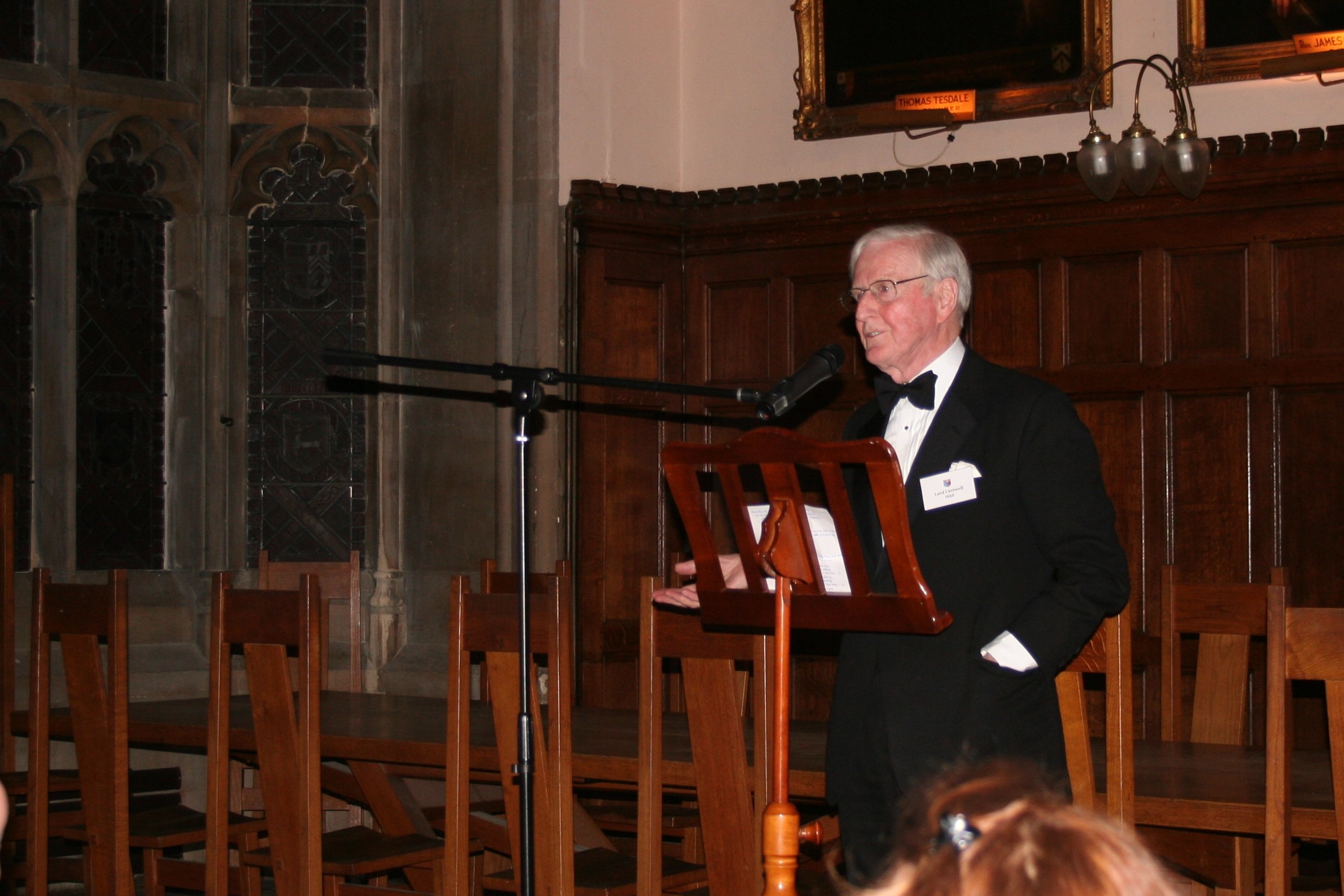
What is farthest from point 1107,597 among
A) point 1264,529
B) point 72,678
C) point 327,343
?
point 327,343

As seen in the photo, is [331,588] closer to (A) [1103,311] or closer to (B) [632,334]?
(B) [632,334]

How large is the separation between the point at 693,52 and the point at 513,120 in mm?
963

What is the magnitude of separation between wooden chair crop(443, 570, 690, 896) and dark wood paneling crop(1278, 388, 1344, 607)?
2.74 metres

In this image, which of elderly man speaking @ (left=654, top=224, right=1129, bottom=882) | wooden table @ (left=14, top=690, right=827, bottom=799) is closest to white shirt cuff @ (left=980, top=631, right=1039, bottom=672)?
elderly man speaking @ (left=654, top=224, right=1129, bottom=882)

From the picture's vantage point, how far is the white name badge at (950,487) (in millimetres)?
2508

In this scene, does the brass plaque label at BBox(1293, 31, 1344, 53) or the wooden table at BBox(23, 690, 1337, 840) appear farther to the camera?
the brass plaque label at BBox(1293, 31, 1344, 53)

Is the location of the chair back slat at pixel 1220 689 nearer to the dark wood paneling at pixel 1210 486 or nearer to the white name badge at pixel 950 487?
the dark wood paneling at pixel 1210 486

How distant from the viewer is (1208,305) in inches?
218

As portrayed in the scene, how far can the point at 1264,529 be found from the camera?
5.40 meters

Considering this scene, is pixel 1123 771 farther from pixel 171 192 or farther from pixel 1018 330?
pixel 171 192

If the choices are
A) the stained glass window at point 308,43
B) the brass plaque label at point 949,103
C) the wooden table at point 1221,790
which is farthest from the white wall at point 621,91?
the wooden table at point 1221,790

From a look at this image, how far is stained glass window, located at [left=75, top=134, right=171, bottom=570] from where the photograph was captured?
20.3 ft

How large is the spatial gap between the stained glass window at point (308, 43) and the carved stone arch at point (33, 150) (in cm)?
88

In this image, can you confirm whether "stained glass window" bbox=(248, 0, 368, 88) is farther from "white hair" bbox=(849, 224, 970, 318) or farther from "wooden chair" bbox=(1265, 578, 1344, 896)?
"wooden chair" bbox=(1265, 578, 1344, 896)
